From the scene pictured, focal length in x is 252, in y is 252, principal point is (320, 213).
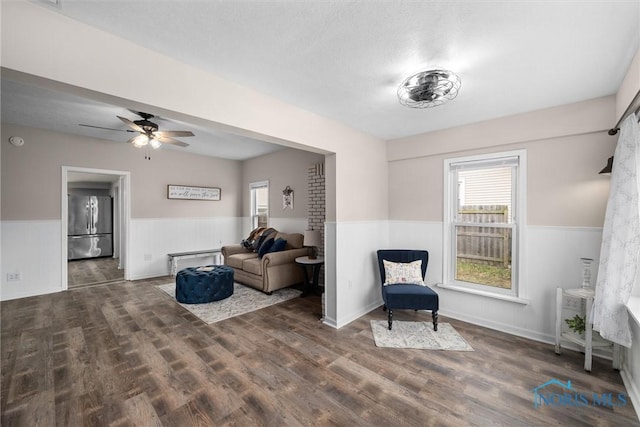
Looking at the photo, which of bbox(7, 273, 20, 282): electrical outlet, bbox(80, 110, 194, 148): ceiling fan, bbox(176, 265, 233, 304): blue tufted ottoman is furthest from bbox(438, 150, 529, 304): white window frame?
bbox(7, 273, 20, 282): electrical outlet

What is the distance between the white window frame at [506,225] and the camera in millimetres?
2915

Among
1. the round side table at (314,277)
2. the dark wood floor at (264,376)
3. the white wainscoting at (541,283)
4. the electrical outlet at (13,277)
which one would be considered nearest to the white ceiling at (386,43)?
the white wainscoting at (541,283)

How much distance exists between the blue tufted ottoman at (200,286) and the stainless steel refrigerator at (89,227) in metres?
5.72

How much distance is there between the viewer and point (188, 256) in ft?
18.3

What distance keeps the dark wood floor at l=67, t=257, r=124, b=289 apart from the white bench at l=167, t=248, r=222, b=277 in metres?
0.92

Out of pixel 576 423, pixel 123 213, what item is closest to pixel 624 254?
pixel 576 423

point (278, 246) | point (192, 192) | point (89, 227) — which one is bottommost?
point (278, 246)

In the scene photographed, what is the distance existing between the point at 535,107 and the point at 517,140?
36 cm

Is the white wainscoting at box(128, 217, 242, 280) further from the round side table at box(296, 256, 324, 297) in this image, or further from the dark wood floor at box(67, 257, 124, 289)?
the round side table at box(296, 256, 324, 297)

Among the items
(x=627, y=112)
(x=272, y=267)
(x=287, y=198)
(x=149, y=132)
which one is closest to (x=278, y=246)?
(x=272, y=267)

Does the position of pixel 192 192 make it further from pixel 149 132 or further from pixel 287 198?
pixel 149 132

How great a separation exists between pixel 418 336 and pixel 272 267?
2.45m

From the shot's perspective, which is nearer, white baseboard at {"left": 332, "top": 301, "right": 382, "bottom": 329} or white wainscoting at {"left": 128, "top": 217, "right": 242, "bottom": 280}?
white baseboard at {"left": 332, "top": 301, "right": 382, "bottom": 329}

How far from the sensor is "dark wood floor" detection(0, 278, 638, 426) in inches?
68.9
